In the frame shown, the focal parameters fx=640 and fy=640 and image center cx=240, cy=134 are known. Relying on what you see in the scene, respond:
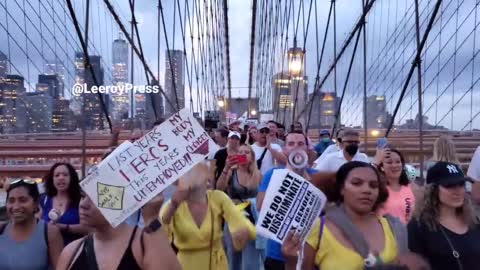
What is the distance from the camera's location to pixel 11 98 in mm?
9398

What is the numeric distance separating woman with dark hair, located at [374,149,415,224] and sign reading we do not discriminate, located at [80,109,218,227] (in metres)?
1.33

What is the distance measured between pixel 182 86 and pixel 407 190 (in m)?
25.0

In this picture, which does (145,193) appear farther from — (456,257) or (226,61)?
(226,61)

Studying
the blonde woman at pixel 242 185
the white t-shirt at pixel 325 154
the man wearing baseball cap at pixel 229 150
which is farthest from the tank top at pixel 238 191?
the white t-shirt at pixel 325 154

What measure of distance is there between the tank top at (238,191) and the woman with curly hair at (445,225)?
192 centimetres

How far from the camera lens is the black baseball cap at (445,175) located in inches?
102

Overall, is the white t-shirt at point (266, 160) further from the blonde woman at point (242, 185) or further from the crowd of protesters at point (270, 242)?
the crowd of protesters at point (270, 242)

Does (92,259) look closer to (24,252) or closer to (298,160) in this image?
(24,252)

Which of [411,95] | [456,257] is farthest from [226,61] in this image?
[456,257]

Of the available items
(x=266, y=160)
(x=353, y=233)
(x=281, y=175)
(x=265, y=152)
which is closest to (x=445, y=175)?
(x=353, y=233)

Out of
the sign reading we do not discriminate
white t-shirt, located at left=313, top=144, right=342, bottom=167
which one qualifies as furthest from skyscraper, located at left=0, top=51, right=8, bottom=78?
the sign reading we do not discriminate

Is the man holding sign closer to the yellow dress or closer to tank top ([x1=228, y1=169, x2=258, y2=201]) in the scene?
the yellow dress

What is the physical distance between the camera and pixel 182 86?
28359 millimetres

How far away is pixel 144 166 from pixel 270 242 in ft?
4.51
